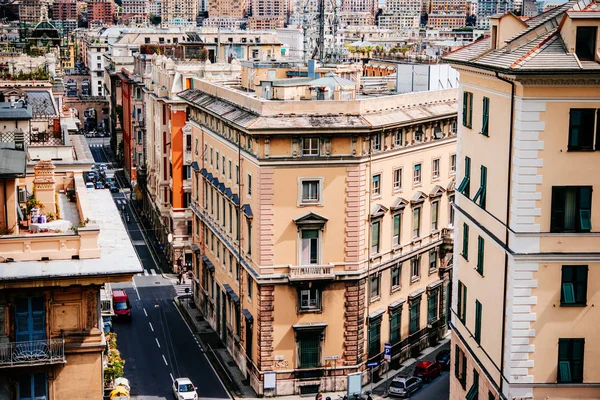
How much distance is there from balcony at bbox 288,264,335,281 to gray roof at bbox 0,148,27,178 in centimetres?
2884

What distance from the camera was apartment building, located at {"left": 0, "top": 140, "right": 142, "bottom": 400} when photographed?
1389 inches

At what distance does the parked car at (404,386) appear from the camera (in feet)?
220

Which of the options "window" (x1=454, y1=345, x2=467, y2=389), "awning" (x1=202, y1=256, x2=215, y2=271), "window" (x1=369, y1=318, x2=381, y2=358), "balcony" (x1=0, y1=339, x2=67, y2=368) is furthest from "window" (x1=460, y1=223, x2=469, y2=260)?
"awning" (x1=202, y1=256, x2=215, y2=271)

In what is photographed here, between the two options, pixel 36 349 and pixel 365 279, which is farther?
pixel 365 279

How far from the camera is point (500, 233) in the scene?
42.0m

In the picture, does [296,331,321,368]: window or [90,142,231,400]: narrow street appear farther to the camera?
[90,142,231,400]: narrow street

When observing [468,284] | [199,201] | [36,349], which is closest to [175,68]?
[199,201]

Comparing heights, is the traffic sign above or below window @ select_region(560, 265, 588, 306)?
below

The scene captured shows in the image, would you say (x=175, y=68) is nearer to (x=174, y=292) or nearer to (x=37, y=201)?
(x=174, y=292)

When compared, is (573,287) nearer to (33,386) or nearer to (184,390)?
(33,386)

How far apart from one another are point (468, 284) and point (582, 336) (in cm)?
769

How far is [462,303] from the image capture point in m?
48.4

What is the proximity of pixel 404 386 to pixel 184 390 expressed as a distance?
14754 millimetres

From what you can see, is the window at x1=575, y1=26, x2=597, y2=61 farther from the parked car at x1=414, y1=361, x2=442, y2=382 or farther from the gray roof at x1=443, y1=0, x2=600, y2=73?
the parked car at x1=414, y1=361, x2=442, y2=382
